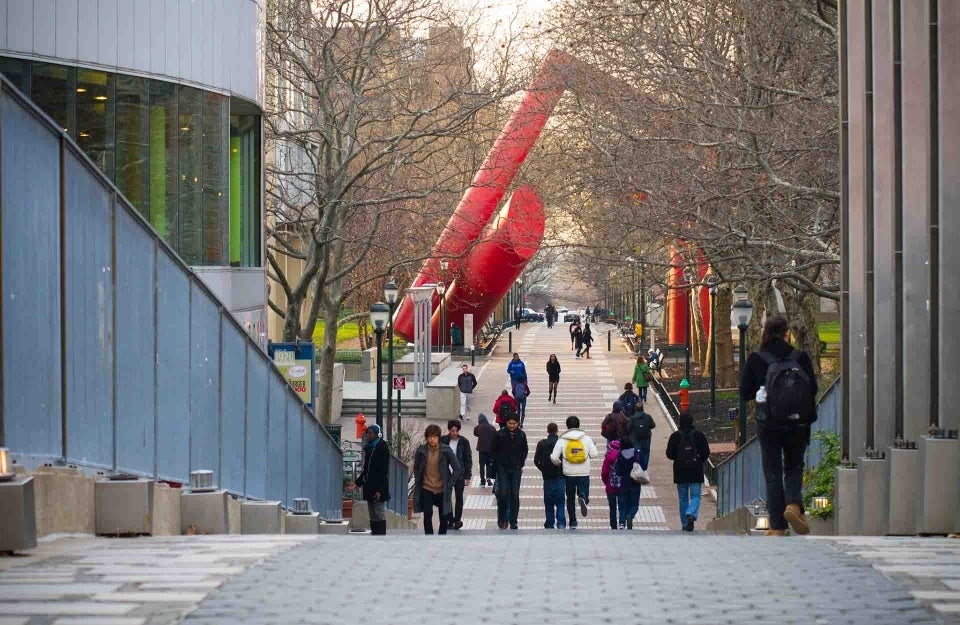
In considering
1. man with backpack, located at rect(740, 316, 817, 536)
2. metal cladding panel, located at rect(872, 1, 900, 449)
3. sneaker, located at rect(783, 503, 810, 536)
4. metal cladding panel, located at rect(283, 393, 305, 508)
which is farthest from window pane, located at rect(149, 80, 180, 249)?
sneaker, located at rect(783, 503, 810, 536)

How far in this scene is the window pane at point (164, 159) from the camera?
1800 cm

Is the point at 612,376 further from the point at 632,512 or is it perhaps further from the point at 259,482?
the point at 259,482

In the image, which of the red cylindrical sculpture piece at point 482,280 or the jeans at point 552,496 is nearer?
the jeans at point 552,496

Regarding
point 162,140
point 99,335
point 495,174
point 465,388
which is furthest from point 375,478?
point 495,174

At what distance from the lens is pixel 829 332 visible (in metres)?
77.6

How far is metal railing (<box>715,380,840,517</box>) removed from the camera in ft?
46.5

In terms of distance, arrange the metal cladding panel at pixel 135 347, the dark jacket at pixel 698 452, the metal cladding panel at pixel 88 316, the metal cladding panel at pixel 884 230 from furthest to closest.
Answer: the dark jacket at pixel 698 452 → the metal cladding panel at pixel 884 230 → the metal cladding panel at pixel 135 347 → the metal cladding panel at pixel 88 316

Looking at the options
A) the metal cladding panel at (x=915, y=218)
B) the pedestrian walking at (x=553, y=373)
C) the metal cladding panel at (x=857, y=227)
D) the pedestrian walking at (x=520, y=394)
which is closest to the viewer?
the metal cladding panel at (x=915, y=218)

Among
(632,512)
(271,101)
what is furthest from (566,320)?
(632,512)

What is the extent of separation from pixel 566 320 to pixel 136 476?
99311 millimetres

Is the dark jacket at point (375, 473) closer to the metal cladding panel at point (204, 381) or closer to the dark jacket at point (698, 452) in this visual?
the metal cladding panel at point (204, 381)

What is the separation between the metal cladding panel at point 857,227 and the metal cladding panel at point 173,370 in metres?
5.45

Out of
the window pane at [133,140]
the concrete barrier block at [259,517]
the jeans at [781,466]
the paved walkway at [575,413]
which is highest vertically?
the window pane at [133,140]

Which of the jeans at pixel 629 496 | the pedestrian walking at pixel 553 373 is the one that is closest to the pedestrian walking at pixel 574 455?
the jeans at pixel 629 496
